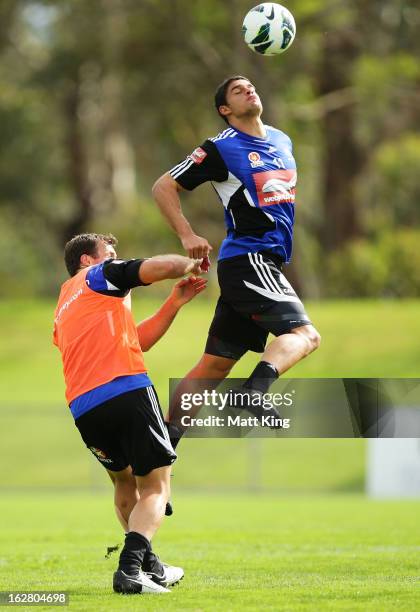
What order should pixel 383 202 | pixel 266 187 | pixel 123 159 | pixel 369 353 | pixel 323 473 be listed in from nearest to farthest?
pixel 266 187, pixel 323 473, pixel 369 353, pixel 383 202, pixel 123 159

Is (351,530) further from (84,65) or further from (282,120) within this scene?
(84,65)

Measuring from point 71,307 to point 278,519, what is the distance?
9.94m

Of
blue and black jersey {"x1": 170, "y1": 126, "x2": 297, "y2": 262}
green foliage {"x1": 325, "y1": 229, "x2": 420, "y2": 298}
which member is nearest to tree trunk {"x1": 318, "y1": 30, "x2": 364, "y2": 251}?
green foliage {"x1": 325, "y1": 229, "x2": 420, "y2": 298}

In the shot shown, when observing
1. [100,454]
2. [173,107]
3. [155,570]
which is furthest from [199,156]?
[173,107]

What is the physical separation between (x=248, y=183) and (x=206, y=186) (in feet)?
117

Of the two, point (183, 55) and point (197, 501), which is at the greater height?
point (183, 55)

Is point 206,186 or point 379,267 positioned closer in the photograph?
point 379,267

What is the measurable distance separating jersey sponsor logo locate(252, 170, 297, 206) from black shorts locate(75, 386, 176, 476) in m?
1.60

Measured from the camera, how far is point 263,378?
7859mm

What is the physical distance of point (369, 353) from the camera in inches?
1313

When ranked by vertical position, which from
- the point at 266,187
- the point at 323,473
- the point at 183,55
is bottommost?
the point at 323,473

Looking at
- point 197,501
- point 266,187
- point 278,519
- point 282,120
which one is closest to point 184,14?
point 282,120

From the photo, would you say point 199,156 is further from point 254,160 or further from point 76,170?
point 76,170

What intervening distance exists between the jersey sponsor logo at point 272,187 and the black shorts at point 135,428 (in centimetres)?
160
